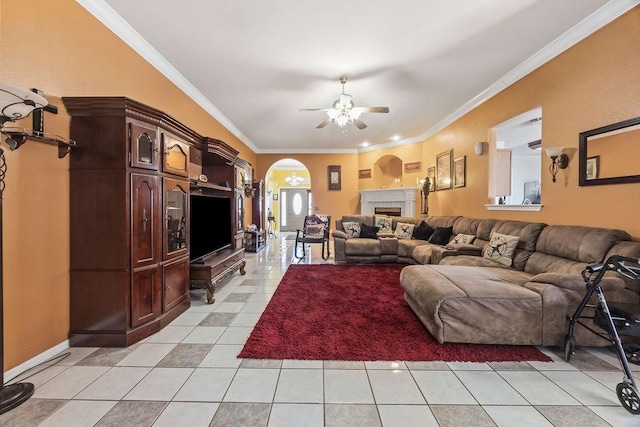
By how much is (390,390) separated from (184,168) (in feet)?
9.43

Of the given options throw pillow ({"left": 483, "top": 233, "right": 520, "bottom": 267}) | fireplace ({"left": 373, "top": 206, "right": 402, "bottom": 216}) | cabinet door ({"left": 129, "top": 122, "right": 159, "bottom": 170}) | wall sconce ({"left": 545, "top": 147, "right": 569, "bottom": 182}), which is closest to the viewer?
cabinet door ({"left": 129, "top": 122, "right": 159, "bottom": 170})

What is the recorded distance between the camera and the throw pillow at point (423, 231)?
17.2ft

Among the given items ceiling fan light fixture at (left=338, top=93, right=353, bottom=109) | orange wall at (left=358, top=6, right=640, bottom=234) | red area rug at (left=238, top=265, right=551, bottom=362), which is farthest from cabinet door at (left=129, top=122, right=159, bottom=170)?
orange wall at (left=358, top=6, right=640, bottom=234)

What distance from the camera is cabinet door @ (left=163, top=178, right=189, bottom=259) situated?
8.55 feet

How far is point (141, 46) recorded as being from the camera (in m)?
2.84

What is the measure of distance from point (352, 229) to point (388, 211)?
200 cm

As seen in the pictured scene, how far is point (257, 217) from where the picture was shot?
7566 millimetres

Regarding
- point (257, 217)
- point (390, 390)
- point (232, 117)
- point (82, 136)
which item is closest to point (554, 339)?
point (390, 390)

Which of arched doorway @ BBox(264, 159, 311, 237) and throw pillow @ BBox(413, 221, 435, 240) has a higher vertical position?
arched doorway @ BBox(264, 159, 311, 237)

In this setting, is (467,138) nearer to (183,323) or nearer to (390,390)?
(390,390)

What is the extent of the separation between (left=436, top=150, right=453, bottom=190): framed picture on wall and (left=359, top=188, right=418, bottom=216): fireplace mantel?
943 millimetres

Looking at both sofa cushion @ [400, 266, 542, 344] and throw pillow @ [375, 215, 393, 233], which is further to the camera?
throw pillow @ [375, 215, 393, 233]

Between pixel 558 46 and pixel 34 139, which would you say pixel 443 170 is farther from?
pixel 34 139

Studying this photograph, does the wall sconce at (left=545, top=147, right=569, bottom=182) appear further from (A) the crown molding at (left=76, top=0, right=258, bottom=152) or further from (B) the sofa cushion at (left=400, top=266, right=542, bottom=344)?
(A) the crown molding at (left=76, top=0, right=258, bottom=152)
